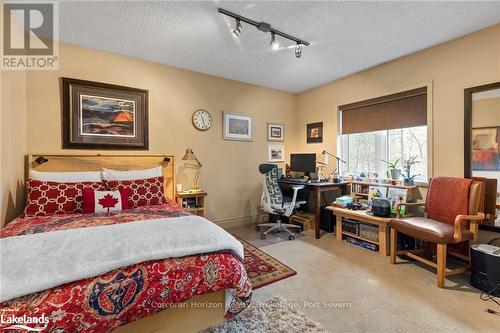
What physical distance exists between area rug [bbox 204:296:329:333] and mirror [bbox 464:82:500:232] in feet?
7.37

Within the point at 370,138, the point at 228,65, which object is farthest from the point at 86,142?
the point at 370,138

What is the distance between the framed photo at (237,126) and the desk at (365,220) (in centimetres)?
189

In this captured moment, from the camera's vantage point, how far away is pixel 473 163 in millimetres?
2471

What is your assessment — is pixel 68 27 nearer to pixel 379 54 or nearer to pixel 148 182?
pixel 148 182

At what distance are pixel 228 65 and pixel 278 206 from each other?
2240mm

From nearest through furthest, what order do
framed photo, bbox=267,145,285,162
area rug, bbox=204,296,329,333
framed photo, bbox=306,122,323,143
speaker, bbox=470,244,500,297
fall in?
1. area rug, bbox=204,296,329,333
2. speaker, bbox=470,244,500,297
3. framed photo, bbox=306,122,323,143
4. framed photo, bbox=267,145,285,162

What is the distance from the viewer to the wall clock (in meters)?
3.61

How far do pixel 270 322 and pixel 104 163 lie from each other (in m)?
2.69

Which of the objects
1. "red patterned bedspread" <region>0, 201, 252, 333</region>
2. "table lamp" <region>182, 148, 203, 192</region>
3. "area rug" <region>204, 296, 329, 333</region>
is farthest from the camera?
"table lamp" <region>182, 148, 203, 192</region>

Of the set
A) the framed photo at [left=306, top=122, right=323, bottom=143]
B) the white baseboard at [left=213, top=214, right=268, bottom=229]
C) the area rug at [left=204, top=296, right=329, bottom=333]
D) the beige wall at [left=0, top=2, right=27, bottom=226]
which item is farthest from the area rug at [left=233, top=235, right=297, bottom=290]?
the framed photo at [left=306, top=122, right=323, bottom=143]

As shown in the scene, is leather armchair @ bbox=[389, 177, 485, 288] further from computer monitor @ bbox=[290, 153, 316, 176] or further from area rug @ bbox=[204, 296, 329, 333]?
computer monitor @ bbox=[290, 153, 316, 176]

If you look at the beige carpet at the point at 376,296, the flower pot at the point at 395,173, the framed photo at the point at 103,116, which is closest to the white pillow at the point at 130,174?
the framed photo at the point at 103,116

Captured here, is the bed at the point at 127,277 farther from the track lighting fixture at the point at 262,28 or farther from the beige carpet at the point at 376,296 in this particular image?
the track lighting fixture at the point at 262,28

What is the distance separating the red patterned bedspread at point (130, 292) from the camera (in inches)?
39.6
